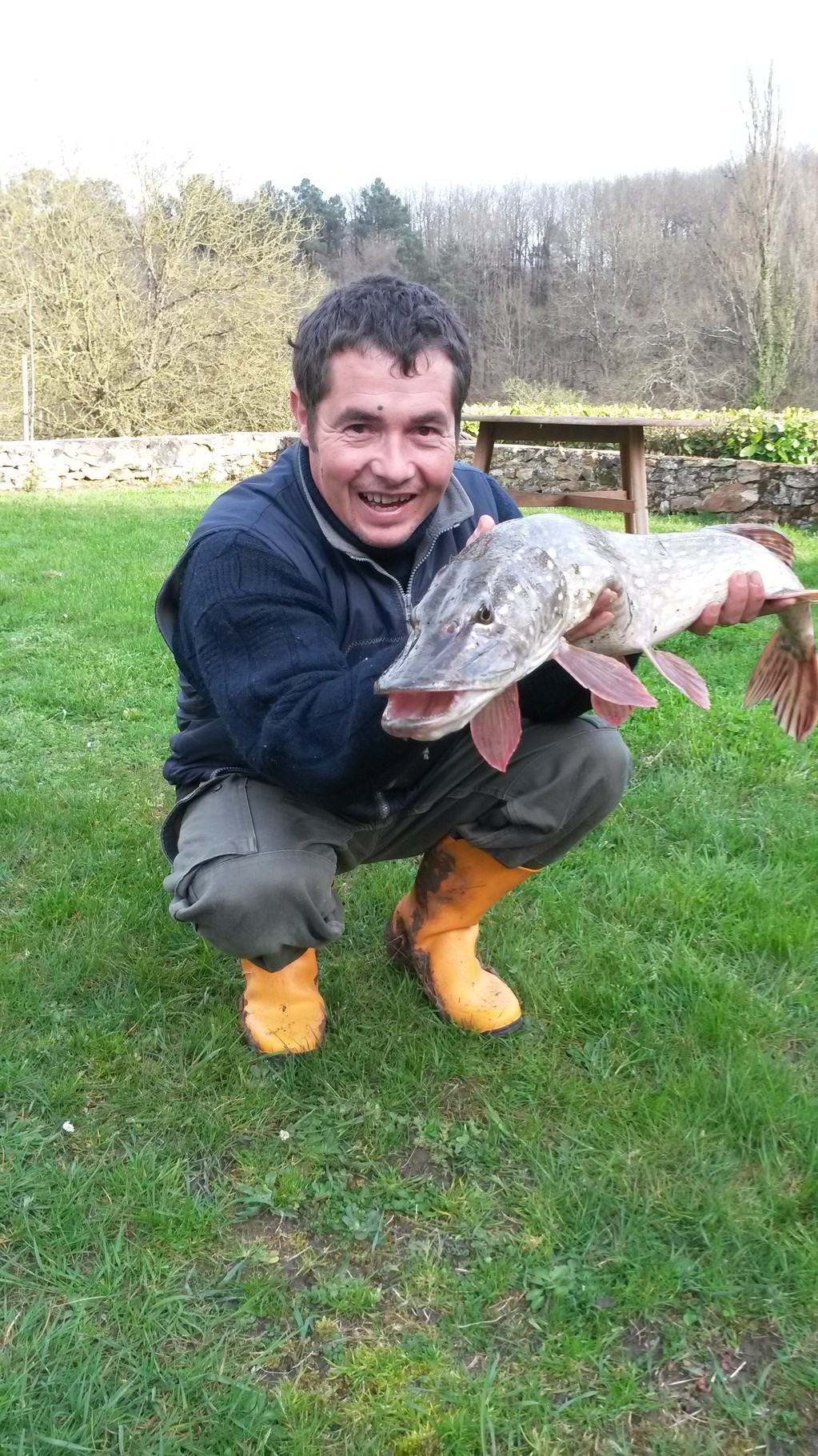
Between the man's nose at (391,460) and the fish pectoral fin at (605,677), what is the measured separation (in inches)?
25.2

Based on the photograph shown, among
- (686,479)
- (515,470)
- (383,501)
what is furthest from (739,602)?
(515,470)

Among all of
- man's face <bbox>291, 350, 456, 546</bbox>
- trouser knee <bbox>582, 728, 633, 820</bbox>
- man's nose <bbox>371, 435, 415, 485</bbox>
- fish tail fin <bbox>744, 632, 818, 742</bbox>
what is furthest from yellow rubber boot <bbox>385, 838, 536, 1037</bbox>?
man's nose <bbox>371, 435, 415, 485</bbox>

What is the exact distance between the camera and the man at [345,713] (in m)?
2.11

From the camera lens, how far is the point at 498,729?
5.52 feet

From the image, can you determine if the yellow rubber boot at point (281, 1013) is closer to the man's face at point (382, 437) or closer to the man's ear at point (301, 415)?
the man's face at point (382, 437)

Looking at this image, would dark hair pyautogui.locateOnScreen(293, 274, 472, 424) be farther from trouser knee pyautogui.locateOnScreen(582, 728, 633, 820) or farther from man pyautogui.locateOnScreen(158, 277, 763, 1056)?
trouser knee pyautogui.locateOnScreen(582, 728, 633, 820)

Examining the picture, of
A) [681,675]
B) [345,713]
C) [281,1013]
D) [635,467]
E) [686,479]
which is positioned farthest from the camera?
[686,479]

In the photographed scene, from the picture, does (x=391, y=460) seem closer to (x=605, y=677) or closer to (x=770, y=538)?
(x=605, y=677)

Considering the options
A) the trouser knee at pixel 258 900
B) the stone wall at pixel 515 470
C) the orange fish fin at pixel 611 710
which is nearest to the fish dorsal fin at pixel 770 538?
the orange fish fin at pixel 611 710

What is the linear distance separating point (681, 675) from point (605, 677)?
0.39 meters

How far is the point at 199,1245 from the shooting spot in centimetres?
206

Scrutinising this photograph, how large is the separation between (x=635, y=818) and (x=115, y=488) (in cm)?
1329

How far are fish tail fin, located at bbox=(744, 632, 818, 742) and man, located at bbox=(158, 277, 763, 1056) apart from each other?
0.93 feet

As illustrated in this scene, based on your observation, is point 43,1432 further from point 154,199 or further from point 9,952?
point 154,199
